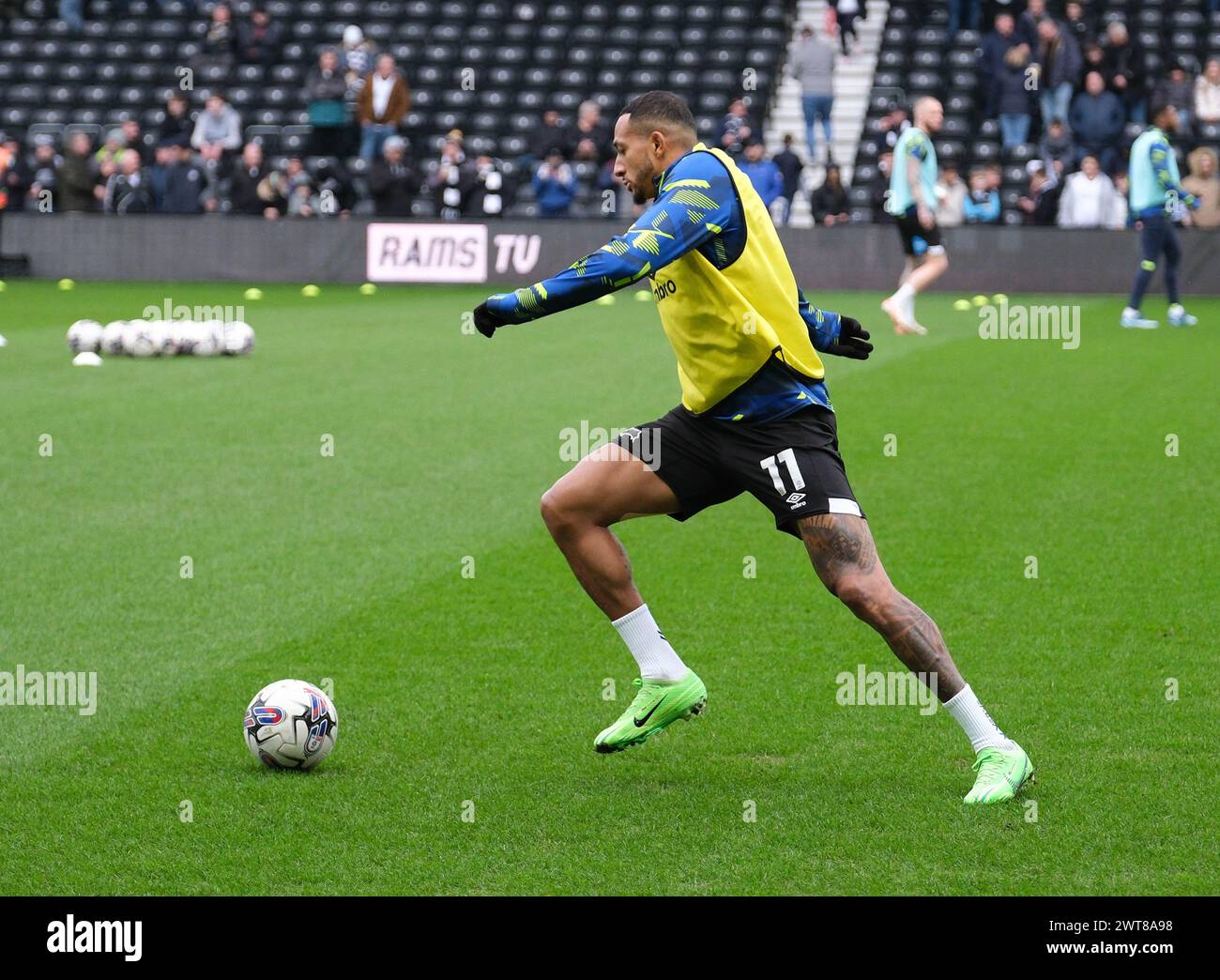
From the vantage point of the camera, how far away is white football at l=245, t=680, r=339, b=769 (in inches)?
223

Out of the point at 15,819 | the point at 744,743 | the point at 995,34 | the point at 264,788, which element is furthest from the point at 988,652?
the point at 995,34

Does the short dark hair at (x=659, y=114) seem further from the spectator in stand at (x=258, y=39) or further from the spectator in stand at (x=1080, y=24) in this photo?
the spectator in stand at (x=258, y=39)

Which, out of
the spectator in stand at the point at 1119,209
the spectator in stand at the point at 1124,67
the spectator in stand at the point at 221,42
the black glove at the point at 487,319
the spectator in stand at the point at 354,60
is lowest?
the black glove at the point at 487,319

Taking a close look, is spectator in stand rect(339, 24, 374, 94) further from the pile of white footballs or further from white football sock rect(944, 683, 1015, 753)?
white football sock rect(944, 683, 1015, 753)

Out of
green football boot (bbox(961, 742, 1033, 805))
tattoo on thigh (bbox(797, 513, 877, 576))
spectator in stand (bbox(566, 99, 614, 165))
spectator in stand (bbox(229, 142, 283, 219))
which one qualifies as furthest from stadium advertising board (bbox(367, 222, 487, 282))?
green football boot (bbox(961, 742, 1033, 805))

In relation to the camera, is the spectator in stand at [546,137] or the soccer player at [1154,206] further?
the spectator in stand at [546,137]

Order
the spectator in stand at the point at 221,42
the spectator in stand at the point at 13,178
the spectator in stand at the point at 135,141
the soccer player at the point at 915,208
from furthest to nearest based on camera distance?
1. the spectator in stand at the point at 221,42
2. the spectator in stand at the point at 135,141
3. the spectator in stand at the point at 13,178
4. the soccer player at the point at 915,208

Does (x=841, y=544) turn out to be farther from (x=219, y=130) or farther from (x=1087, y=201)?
(x=219, y=130)

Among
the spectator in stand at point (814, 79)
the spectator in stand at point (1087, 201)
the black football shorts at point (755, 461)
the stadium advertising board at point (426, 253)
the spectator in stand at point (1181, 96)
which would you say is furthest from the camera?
the spectator in stand at point (814, 79)

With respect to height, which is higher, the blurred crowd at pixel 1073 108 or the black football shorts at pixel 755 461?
the blurred crowd at pixel 1073 108

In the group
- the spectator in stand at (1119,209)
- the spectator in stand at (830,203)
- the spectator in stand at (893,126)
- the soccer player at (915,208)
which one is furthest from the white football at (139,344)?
the spectator in stand at (1119,209)

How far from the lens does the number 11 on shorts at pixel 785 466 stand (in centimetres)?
554

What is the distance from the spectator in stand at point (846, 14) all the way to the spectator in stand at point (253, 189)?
1018cm

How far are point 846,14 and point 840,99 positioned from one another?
162cm
